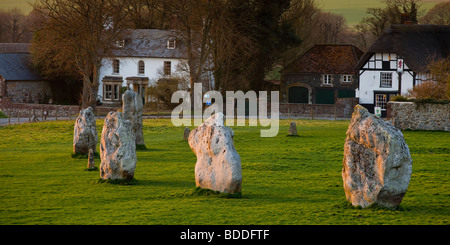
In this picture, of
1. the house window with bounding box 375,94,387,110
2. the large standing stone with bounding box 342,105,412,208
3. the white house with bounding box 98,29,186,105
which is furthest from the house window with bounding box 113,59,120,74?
the large standing stone with bounding box 342,105,412,208

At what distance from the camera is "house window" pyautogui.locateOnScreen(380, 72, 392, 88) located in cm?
6038

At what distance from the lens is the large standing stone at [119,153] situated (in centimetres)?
1969

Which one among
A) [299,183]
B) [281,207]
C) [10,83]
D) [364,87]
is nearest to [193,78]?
[364,87]

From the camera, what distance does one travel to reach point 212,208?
50.7 ft

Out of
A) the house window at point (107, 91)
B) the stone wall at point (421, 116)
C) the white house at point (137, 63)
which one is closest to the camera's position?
the stone wall at point (421, 116)

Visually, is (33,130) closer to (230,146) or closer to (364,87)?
(230,146)

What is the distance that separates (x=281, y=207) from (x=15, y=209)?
21.3ft

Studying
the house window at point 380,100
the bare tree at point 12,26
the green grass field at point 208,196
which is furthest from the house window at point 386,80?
the bare tree at point 12,26

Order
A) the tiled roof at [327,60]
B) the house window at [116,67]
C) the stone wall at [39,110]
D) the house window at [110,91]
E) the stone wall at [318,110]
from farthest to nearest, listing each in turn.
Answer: the house window at [116,67]
the house window at [110,91]
the tiled roof at [327,60]
the stone wall at [39,110]
the stone wall at [318,110]

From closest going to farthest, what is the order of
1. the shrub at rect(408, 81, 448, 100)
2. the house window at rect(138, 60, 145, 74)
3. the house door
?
the shrub at rect(408, 81, 448, 100) < the house door < the house window at rect(138, 60, 145, 74)

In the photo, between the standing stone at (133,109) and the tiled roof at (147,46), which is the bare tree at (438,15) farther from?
the standing stone at (133,109)

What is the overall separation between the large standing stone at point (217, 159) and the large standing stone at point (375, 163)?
121 inches

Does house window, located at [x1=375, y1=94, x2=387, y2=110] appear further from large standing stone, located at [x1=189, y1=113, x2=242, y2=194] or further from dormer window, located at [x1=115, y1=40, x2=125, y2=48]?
large standing stone, located at [x1=189, y1=113, x2=242, y2=194]

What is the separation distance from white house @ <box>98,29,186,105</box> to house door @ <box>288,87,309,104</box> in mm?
13007
